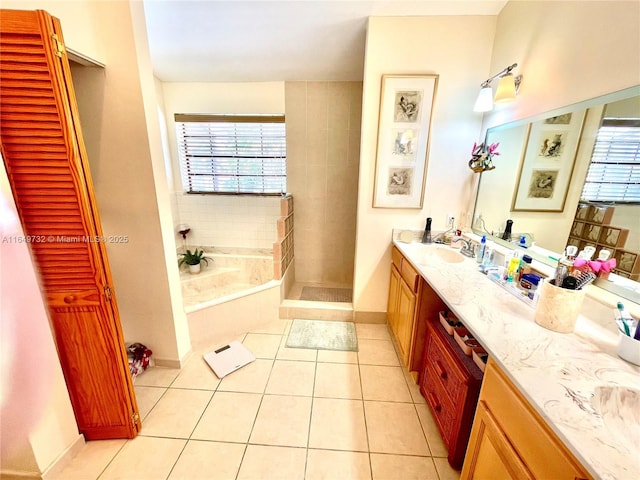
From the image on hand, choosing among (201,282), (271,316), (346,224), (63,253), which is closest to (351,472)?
(271,316)

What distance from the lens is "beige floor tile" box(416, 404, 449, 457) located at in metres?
1.33

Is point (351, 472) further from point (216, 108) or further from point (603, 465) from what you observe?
point (216, 108)

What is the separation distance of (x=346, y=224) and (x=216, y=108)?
210 cm

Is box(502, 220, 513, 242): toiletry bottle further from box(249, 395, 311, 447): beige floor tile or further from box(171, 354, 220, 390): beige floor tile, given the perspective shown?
box(171, 354, 220, 390): beige floor tile

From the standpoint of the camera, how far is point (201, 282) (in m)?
3.10

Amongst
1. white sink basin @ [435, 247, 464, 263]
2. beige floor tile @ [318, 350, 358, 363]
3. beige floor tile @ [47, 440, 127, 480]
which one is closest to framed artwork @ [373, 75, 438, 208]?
white sink basin @ [435, 247, 464, 263]

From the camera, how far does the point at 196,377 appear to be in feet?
5.89

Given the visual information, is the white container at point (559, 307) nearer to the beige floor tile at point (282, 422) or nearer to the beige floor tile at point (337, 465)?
the beige floor tile at point (337, 465)

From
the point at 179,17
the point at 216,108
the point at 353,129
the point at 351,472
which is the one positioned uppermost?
the point at 179,17

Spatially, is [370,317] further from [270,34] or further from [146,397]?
[270,34]

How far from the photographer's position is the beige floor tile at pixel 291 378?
1.69m

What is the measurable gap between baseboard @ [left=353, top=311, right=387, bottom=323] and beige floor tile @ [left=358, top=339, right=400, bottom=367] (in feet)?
0.86

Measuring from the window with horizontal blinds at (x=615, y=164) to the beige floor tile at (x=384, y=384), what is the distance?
1.49 meters

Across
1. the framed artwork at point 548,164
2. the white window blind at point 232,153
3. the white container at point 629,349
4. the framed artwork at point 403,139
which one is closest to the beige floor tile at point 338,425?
the white container at point 629,349
